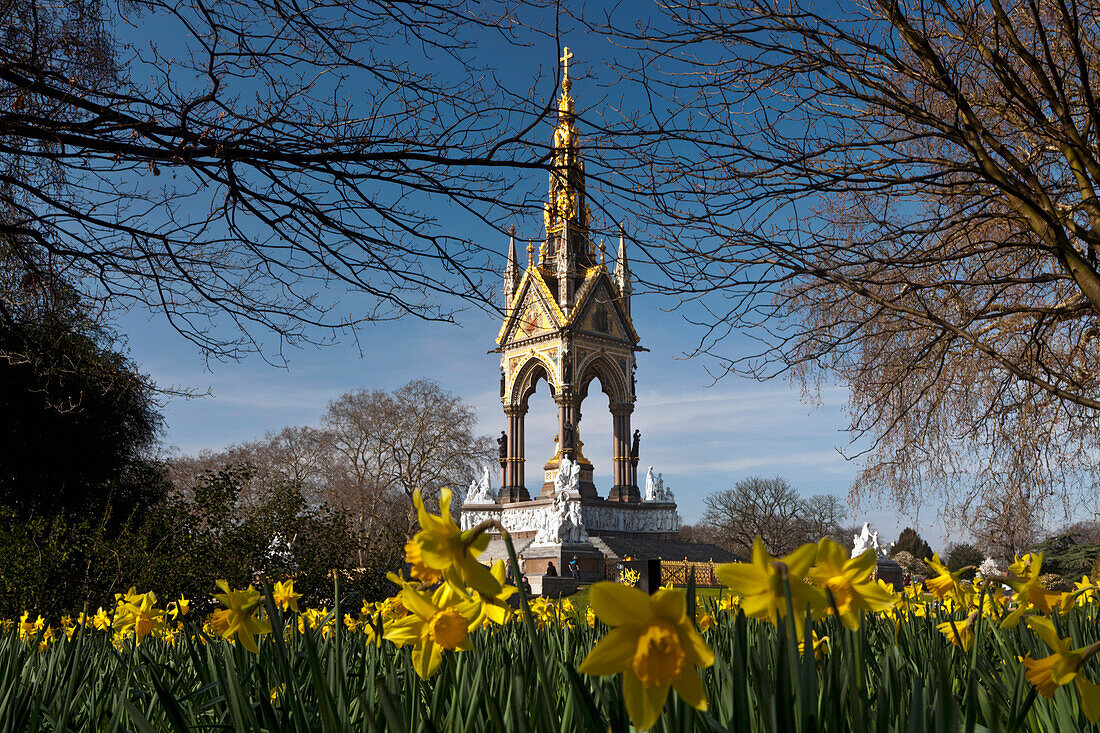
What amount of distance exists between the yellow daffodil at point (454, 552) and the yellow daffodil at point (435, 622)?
228 millimetres

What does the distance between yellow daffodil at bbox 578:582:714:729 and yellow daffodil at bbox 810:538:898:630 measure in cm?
31

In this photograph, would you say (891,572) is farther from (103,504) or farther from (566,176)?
(566,176)

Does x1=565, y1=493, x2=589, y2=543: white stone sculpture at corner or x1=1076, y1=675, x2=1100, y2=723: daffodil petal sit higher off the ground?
x1=565, y1=493, x2=589, y2=543: white stone sculpture at corner

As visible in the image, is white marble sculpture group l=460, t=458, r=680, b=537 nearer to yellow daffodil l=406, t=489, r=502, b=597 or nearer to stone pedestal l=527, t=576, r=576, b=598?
stone pedestal l=527, t=576, r=576, b=598

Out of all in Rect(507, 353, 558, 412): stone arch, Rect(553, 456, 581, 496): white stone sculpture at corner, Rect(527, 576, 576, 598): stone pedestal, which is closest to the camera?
Rect(527, 576, 576, 598): stone pedestal

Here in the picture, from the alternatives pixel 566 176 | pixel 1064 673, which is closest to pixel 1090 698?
pixel 1064 673

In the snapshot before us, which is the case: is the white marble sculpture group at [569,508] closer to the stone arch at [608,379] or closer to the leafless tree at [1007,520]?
the stone arch at [608,379]

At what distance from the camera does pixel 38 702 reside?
177cm

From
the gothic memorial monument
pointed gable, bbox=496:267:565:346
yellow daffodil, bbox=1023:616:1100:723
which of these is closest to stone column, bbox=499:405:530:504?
the gothic memorial monument

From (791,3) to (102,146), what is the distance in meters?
3.84

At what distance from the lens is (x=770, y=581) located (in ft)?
2.68

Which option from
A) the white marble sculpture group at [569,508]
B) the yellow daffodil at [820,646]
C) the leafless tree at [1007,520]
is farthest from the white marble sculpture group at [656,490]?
the yellow daffodil at [820,646]

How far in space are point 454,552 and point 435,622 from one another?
0.97 feet

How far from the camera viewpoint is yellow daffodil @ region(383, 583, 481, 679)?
1113 millimetres
